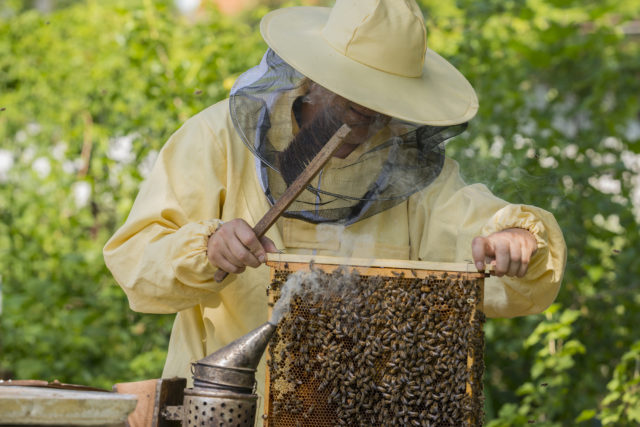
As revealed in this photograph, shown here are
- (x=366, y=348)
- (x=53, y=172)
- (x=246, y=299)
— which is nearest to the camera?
(x=366, y=348)

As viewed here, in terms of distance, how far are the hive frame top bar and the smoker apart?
0.76ft

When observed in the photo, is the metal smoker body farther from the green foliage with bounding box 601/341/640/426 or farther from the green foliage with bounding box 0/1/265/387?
the green foliage with bounding box 0/1/265/387

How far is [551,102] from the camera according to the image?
5668 mm

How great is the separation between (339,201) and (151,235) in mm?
648

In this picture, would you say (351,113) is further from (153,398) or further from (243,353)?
(153,398)

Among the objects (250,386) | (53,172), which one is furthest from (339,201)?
(53,172)

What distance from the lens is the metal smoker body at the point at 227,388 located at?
1971 mm

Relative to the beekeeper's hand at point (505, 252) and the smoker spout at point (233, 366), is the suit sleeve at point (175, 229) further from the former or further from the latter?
the beekeeper's hand at point (505, 252)

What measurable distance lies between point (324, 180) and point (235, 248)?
1.73ft

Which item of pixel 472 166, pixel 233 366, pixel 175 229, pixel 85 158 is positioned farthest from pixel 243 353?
pixel 85 158

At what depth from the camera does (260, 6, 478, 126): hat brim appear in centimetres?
243

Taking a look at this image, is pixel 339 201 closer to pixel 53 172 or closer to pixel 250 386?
pixel 250 386

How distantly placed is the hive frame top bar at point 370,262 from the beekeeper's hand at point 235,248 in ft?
0.16

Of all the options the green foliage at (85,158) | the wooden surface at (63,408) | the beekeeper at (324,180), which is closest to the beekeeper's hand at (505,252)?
the beekeeper at (324,180)
